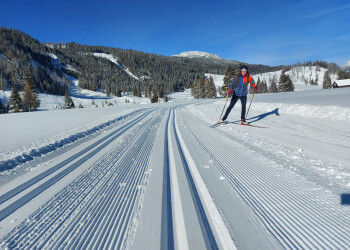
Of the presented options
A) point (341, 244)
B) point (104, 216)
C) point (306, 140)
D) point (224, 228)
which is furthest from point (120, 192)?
point (306, 140)

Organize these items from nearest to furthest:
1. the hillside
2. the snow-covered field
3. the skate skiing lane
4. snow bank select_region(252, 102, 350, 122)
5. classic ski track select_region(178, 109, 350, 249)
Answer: classic ski track select_region(178, 109, 350, 249) < the snow-covered field < the skate skiing lane < snow bank select_region(252, 102, 350, 122) < the hillside

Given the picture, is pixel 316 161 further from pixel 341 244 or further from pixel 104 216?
pixel 104 216

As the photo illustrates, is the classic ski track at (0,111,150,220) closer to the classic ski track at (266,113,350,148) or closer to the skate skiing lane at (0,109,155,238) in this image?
the skate skiing lane at (0,109,155,238)

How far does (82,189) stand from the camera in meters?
2.56

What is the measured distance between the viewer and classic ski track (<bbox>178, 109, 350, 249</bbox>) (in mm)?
1500

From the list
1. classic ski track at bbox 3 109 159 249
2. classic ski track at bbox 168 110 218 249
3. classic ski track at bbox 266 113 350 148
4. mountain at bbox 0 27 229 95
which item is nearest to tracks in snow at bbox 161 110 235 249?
classic ski track at bbox 168 110 218 249

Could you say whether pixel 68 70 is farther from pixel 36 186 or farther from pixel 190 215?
pixel 190 215

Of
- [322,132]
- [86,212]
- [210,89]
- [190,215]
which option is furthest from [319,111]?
[210,89]

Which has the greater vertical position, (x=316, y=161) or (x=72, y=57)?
(x=72, y=57)

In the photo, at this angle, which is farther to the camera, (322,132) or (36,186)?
(322,132)

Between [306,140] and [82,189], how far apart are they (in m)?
4.94

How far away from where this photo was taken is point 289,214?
1.84 meters

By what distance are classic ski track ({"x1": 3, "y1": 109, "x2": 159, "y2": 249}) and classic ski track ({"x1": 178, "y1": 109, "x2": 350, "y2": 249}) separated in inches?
57.1

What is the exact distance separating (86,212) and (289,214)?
2.25m
